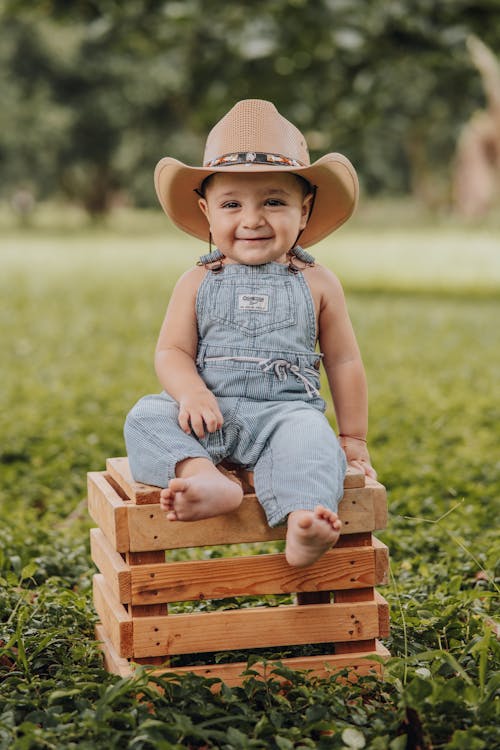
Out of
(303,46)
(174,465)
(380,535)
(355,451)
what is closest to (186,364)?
(174,465)

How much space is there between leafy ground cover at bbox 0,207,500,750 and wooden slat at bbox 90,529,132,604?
25 cm

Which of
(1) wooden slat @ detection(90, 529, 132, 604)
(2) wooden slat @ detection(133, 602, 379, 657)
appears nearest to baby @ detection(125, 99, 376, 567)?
(1) wooden slat @ detection(90, 529, 132, 604)

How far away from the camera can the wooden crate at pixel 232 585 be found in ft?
10.5

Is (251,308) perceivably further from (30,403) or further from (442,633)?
(30,403)

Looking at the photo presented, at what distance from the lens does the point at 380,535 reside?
505cm

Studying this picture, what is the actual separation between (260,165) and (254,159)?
1.3 inches

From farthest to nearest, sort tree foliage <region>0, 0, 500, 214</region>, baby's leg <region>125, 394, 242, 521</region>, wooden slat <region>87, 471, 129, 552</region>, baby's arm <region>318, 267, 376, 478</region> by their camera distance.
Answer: tree foliage <region>0, 0, 500, 214</region>, baby's arm <region>318, 267, 376, 478</region>, wooden slat <region>87, 471, 129, 552</region>, baby's leg <region>125, 394, 242, 521</region>

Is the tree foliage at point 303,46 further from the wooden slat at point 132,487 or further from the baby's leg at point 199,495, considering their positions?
the baby's leg at point 199,495

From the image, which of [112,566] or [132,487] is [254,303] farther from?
[112,566]

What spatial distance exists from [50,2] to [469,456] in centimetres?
515

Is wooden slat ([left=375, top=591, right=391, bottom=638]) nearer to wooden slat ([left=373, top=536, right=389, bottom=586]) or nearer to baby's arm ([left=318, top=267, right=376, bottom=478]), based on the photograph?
wooden slat ([left=373, top=536, right=389, bottom=586])

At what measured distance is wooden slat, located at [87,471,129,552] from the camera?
3.16 m

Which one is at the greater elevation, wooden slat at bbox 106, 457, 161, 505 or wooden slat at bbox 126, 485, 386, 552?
wooden slat at bbox 106, 457, 161, 505

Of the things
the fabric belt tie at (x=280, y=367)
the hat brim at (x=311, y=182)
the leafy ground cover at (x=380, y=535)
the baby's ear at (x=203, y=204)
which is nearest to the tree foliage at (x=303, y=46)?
the leafy ground cover at (x=380, y=535)
